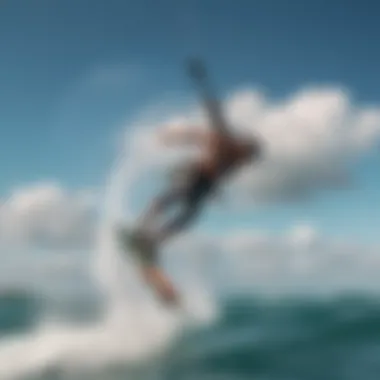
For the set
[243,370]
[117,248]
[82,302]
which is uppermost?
[117,248]

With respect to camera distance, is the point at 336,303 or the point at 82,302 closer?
the point at 82,302

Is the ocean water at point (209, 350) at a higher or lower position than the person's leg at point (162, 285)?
lower

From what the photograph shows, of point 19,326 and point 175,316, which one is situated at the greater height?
point 19,326

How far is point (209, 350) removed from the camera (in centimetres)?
511

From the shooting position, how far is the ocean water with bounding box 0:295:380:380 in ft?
16.3

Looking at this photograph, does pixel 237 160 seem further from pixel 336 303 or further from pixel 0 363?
pixel 0 363

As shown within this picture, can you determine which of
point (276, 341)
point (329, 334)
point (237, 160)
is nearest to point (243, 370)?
point (276, 341)

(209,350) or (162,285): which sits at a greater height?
(162,285)

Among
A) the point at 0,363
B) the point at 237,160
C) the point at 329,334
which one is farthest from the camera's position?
the point at 329,334

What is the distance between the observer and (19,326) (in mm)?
5309

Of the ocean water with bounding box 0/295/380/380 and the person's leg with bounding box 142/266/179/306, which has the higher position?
the person's leg with bounding box 142/266/179/306

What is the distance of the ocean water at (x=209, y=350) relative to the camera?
4953 millimetres

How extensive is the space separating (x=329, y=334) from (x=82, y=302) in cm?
228

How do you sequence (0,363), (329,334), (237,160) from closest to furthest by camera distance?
(237,160)
(0,363)
(329,334)
